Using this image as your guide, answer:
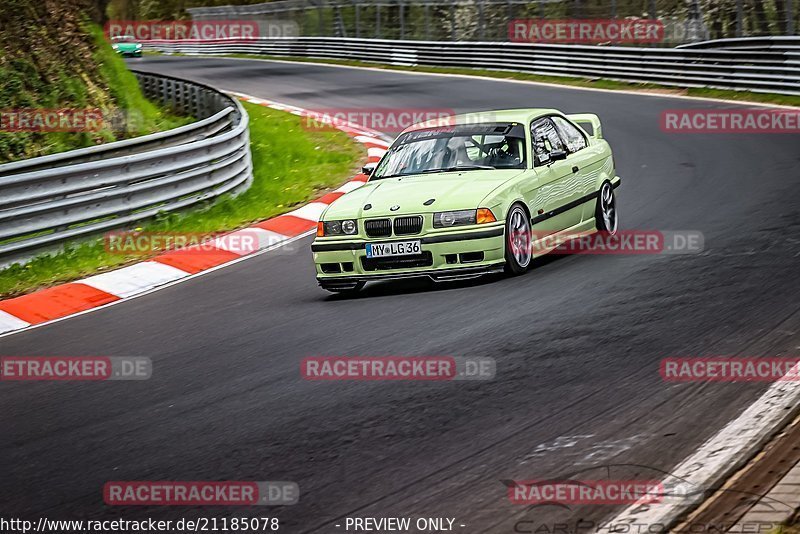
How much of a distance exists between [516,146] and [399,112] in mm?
14451

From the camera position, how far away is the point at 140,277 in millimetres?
10961

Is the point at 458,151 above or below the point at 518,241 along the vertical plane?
above

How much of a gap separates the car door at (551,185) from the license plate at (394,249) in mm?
1101

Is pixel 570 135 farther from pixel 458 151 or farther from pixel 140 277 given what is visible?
pixel 140 277

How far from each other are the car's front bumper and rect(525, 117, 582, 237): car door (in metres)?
0.72

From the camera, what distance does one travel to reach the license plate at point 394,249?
8891mm

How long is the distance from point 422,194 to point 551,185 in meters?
1.26

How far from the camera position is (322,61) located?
42.1 metres

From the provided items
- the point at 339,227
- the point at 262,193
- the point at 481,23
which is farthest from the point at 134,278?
the point at 481,23

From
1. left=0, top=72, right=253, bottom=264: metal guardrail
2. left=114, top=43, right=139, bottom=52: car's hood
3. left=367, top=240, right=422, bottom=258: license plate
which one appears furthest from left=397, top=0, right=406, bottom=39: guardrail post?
left=367, top=240, right=422, bottom=258: license plate

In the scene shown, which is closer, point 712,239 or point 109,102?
point 712,239

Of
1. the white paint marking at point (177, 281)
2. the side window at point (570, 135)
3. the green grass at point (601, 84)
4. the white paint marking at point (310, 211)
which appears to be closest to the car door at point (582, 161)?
the side window at point (570, 135)

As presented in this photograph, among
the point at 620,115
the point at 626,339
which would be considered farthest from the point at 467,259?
the point at 620,115

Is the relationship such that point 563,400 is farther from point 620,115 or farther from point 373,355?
point 620,115
